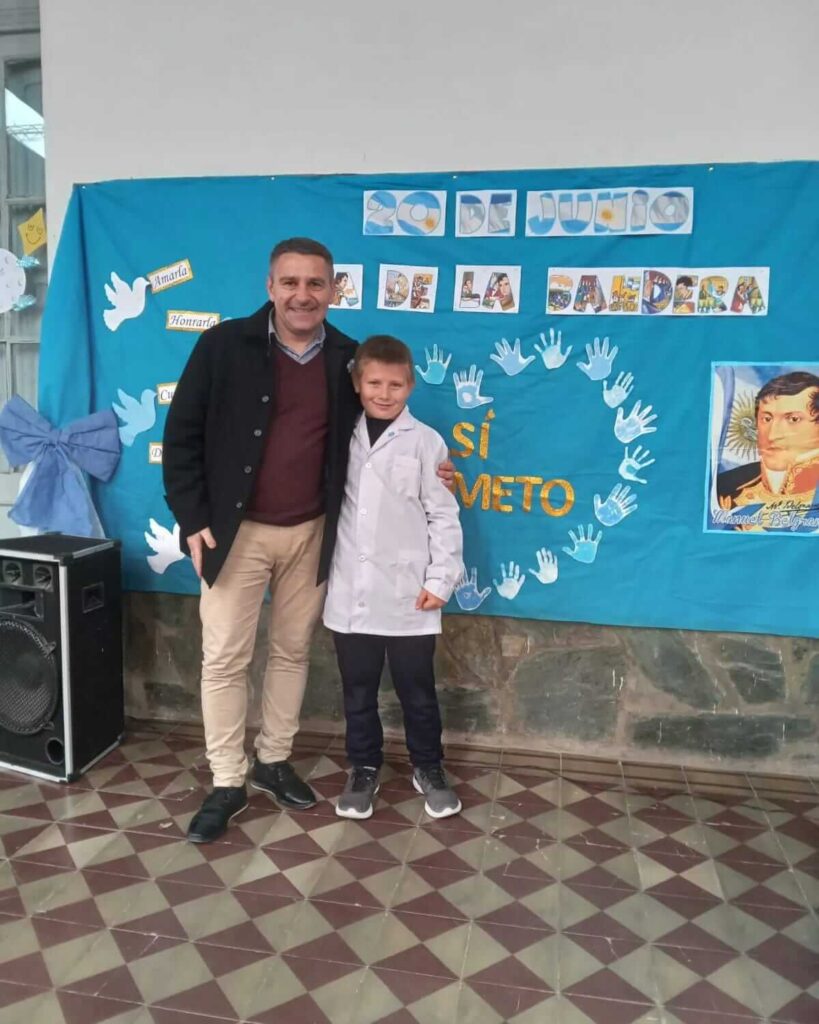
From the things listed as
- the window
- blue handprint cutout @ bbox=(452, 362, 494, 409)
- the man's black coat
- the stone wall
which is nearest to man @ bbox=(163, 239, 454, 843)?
the man's black coat

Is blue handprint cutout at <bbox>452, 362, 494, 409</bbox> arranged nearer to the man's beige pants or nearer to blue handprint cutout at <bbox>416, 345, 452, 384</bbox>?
blue handprint cutout at <bbox>416, 345, 452, 384</bbox>

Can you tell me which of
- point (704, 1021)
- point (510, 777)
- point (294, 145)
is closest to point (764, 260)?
point (294, 145)

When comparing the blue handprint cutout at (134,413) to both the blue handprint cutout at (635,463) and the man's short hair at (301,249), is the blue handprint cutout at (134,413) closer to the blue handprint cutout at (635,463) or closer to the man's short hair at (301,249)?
the man's short hair at (301,249)

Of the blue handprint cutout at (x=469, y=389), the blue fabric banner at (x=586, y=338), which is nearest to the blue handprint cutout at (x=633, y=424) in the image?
the blue fabric banner at (x=586, y=338)

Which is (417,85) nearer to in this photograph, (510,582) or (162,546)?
(510,582)

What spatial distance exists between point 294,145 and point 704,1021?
2615 millimetres

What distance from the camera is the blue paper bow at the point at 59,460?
9.29 feet

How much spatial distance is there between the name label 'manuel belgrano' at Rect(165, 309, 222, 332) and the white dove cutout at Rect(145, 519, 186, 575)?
68 centimetres

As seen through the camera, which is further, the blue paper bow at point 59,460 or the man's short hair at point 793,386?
the blue paper bow at point 59,460

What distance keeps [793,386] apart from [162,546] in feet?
6.99

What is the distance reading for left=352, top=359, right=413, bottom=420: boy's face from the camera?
221 cm

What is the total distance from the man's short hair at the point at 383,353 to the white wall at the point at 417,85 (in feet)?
2.40

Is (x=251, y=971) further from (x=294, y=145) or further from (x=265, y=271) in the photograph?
(x=294, y=145)

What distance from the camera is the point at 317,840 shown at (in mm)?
2213
